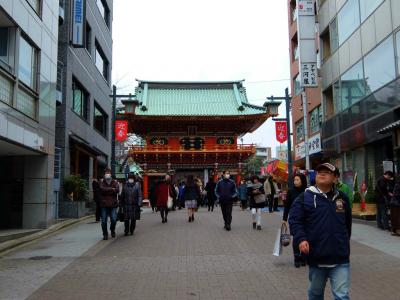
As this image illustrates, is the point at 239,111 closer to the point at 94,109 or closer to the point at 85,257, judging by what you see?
the point at 94,109

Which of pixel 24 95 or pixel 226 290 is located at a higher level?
pixel 24 95

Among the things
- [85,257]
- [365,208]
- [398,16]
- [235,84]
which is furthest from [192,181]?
[235,84]

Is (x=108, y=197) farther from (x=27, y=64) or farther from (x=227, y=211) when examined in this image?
(x=27, y=64)

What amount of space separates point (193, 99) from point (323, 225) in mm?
34934

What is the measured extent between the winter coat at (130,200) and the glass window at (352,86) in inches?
390

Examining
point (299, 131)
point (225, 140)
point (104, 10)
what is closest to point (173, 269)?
point (104, 10)

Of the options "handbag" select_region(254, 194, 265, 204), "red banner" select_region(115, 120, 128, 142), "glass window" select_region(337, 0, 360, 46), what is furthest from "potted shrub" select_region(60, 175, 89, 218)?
"glass window" select_region(337, 0, 360, 46)

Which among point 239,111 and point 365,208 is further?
point 239,111

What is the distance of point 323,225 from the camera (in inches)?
165

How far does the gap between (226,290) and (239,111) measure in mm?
29415

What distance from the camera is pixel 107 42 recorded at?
28016mm

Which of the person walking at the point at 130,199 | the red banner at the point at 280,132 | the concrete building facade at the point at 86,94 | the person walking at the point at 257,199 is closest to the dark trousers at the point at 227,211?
the person walking at the point at 257,199

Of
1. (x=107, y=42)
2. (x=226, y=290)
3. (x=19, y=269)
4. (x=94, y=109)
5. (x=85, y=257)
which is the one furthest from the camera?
(x=107, y=42)

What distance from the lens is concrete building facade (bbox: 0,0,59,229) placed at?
11.1 meters
